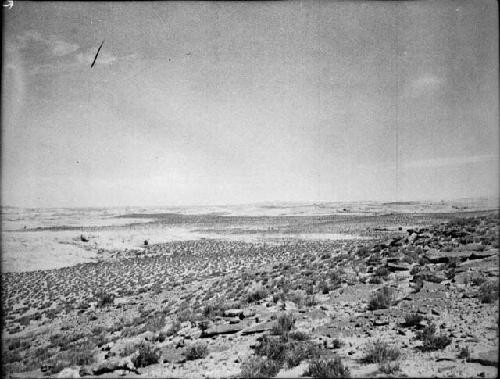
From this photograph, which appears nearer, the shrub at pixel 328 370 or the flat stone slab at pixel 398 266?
the shrub at pixel 328 370

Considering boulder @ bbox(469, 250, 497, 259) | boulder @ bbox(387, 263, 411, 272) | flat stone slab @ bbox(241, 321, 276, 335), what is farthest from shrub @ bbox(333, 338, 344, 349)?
boulder @ bbox(469, 250, 497, 259)

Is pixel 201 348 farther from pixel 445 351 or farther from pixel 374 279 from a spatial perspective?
pixel 374 279

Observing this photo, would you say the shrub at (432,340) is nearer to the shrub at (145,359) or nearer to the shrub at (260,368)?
the shrub at (260,368)

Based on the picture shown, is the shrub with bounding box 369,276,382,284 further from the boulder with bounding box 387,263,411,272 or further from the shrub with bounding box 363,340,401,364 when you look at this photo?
the shrub with bounding box 363,340,401,364

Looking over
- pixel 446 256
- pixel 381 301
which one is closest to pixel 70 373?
pixel 381 301

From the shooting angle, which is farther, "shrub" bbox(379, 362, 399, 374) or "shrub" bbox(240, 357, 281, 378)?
"shrub" bbox(240, 357, 281, 378)

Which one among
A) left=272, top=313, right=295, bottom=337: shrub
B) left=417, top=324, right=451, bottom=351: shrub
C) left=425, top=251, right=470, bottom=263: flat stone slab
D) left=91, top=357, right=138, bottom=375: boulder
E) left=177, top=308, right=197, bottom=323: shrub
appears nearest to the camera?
left=417, top=324, right=451, bottom=351: shrub

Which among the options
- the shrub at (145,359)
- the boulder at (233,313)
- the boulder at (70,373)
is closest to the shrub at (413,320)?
the boulder at (233,313)
